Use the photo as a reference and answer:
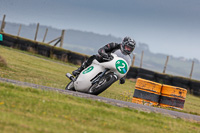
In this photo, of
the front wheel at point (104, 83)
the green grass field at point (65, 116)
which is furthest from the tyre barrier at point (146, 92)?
the green grass field at point (65, 116)

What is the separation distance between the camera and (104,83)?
912cm

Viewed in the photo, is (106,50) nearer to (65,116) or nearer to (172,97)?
(172,97)

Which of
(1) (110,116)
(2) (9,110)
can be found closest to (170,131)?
(1) (110,116)

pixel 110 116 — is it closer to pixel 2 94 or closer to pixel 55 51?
pixel 2 94

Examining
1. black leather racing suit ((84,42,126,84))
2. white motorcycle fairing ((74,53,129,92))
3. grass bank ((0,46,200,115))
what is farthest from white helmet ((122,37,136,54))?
grass bank ((0,46,200,115))

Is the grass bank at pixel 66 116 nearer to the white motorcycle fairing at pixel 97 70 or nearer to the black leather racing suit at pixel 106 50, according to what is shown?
the white motorcycle fairing at pixel 97 70

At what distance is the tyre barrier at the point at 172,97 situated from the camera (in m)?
12.2

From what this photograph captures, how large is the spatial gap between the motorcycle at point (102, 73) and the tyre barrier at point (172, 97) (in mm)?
3301

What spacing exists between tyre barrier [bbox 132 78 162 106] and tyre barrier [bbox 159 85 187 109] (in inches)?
9.8

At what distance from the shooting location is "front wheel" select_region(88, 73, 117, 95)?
9094 millimetres

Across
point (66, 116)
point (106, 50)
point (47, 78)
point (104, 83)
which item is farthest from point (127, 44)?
point (47, 78)

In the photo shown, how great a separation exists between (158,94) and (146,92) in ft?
1.65

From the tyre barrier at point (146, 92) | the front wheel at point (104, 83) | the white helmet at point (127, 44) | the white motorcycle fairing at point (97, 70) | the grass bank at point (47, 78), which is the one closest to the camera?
the front wheel at point (104, 83)

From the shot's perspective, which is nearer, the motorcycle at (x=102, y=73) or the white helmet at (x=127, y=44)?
the motorcycle at (x=102, y=73)
